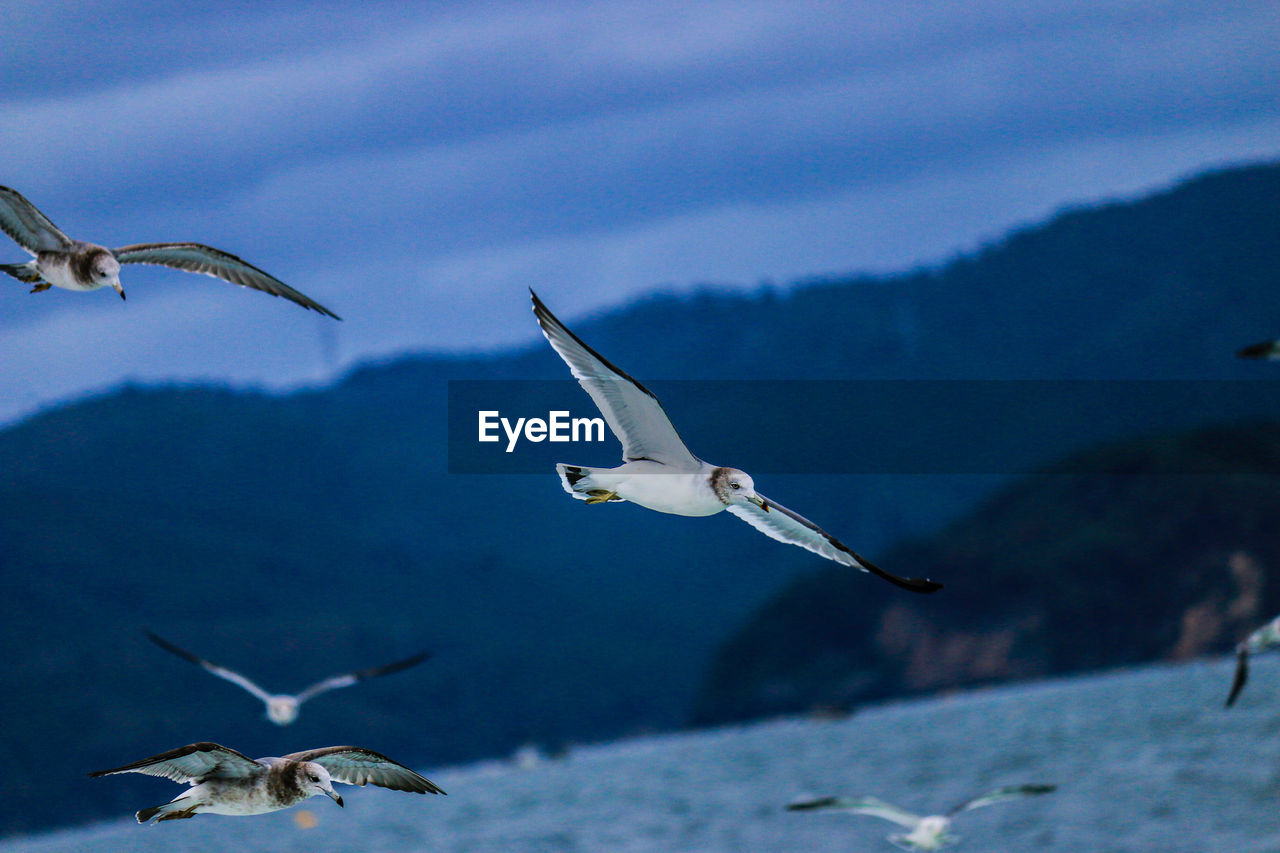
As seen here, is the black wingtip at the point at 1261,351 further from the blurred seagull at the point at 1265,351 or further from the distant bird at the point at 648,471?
the distant bird at the point at 648,471

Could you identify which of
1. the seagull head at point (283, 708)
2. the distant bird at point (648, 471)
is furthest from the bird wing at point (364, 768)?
the seagull head at point (283, 708)

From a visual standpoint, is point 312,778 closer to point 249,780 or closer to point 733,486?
point 249,780

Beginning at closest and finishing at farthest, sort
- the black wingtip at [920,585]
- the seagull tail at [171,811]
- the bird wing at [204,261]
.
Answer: the seagull tail at [171,811], the black wingtip at [920,585], the bird wing at [204,261]

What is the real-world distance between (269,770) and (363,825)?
7058cm

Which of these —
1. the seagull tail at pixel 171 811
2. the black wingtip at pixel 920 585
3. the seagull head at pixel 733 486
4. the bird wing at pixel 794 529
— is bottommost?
the seagull tail at pixel 171 811

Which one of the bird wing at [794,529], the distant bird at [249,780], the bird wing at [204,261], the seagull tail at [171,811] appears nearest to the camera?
the seagull tail at [171,811]

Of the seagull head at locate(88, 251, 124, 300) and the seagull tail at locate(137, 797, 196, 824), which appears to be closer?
the seagull tail at locate(137, 797, 196, 824)

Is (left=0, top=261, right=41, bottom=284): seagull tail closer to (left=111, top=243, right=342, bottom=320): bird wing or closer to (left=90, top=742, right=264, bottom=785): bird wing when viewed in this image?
(left=111, top=243, right=342, bottom=320): bird wing

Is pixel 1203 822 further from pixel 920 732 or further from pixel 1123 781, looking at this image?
pixel 920 732

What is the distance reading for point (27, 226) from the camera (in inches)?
511

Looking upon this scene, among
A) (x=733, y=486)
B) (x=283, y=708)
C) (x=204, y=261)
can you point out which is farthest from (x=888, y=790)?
(x=733, y=486)

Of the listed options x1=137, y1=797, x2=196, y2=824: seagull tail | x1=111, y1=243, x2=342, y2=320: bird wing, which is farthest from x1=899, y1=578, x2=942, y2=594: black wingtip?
x1=111, y1=243, x2=342, y2=320: bird wing

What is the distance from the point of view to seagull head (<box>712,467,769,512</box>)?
1065 cm

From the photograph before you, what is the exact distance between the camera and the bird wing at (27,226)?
1262 cm
